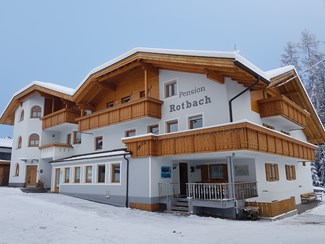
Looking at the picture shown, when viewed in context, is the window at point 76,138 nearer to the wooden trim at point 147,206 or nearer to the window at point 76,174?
the window at point 76,174

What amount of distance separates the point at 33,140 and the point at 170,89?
16.4 metres

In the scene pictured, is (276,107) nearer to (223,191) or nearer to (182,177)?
(223,191)

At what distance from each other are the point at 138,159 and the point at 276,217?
7618 millimetres

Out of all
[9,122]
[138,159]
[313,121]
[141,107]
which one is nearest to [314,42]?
[313,121]

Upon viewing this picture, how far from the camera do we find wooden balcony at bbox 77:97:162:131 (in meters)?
18.6

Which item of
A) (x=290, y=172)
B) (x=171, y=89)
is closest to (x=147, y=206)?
(x=171, y=89)

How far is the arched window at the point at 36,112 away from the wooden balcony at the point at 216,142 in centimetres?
1576

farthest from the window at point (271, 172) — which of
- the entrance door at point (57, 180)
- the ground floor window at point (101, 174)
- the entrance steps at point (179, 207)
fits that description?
the entrance door at point (57, 180)

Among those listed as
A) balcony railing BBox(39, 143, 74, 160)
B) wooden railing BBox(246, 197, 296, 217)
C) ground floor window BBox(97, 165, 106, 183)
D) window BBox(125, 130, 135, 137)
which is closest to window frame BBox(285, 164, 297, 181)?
wooden railing BBox(246, 197, 296, 217)

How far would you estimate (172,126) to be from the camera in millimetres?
19000

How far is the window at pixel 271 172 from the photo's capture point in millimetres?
17709

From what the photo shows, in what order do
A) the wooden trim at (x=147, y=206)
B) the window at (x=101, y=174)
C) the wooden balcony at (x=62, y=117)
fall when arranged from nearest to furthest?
the wooden trim at (x=147, y=206), the window at (x=101, y=174), the wooden balcony at (x=62, y=117)

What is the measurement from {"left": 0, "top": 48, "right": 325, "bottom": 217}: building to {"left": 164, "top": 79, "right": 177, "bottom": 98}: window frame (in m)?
0.07

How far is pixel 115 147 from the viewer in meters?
22.0
